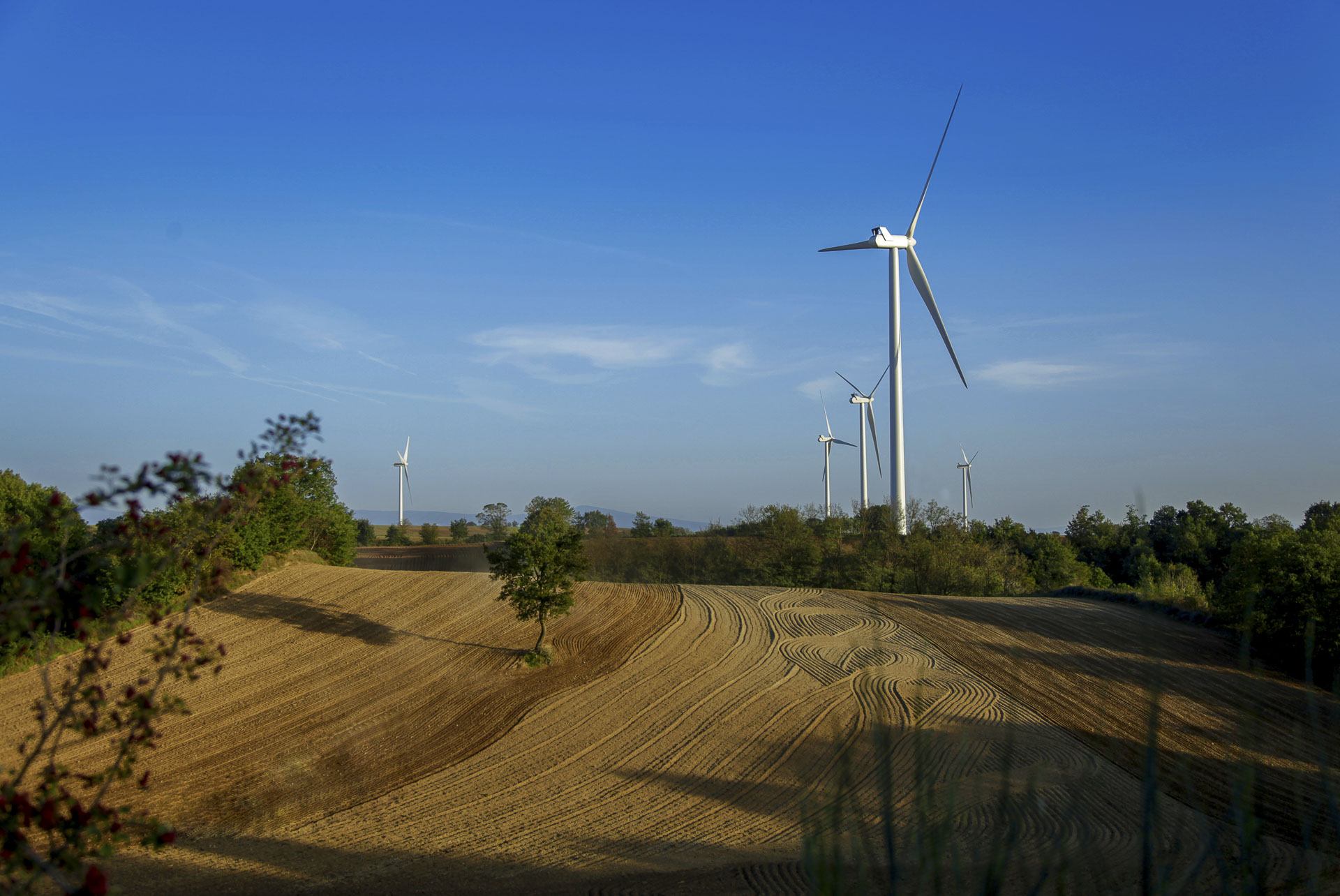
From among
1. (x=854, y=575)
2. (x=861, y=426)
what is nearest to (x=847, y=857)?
(x=854, y=575)

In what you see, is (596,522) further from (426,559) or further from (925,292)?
(925,292)

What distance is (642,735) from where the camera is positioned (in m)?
18.5

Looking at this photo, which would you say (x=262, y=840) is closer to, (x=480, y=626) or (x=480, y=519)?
(x=480, y=626)

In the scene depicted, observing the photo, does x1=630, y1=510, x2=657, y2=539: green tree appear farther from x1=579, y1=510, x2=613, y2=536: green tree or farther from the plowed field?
the plowed field

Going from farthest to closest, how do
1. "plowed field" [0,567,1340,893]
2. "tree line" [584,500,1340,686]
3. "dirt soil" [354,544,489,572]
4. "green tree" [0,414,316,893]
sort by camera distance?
1. "dirt soil" [354,544,489,572]
2. "tree line" [584,500,1340,686]
3. "plowed field" [0,567,1340,893]
4. "green tree" [0,414,316,893]

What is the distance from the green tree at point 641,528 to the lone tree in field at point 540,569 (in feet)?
99.2

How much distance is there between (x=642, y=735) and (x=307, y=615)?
14.2 meters

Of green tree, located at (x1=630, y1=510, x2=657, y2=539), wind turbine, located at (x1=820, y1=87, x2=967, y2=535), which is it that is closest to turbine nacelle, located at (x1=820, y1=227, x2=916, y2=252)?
wind turbine, located at (x1=820, y1=87, x2=967, y2=535)

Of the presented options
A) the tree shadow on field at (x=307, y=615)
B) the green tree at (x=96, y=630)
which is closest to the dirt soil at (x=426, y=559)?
the tree shadow on field at (x=307, y=615)

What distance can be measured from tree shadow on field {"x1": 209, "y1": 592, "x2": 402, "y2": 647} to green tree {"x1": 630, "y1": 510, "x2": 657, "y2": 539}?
90.2 ft

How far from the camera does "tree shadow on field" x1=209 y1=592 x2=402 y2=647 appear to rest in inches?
1017

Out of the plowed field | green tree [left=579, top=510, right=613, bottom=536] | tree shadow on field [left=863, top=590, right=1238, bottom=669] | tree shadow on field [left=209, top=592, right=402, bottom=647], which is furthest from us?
green tree [left=579, top=510, right=613, bottom=536]

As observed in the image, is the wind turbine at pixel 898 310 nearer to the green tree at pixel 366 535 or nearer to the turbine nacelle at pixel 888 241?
the turbine nacelle at pixel 888 241

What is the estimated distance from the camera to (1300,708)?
60.1ft
